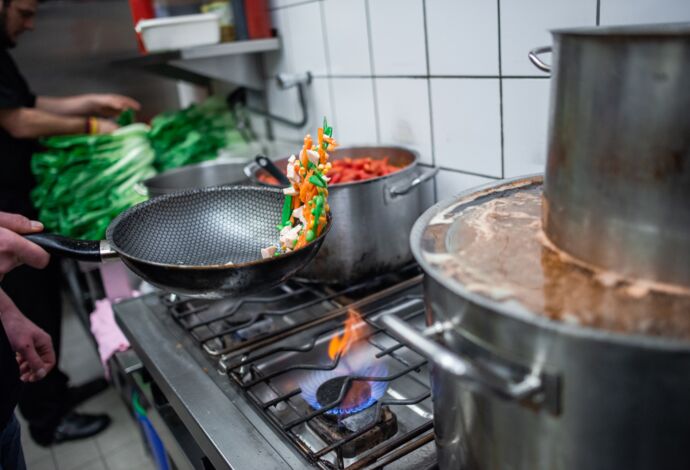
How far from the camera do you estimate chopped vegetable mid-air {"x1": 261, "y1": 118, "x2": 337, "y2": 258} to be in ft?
2.52

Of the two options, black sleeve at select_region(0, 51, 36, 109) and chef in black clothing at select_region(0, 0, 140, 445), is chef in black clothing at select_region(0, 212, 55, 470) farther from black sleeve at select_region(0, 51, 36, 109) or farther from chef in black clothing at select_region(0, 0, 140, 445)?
black sleeve at select_region(0, 51, 36, 109)

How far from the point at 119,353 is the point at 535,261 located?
3.16 ft

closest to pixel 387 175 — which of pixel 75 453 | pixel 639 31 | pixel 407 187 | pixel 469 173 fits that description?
pixel 407 187

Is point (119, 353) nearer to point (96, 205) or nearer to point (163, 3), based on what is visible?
point (96, 205)

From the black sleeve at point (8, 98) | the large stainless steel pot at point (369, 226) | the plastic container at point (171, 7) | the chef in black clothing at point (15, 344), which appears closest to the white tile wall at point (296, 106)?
the plastic container at point (171, 7)

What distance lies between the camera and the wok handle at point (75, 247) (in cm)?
79

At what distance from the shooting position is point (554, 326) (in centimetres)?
39

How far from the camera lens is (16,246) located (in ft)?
2.67

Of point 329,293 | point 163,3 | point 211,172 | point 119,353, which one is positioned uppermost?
point 163,3

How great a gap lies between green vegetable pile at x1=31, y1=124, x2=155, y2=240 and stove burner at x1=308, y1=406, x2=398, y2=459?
3.72 ft

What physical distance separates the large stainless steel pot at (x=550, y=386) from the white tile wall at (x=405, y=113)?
2.44 ft

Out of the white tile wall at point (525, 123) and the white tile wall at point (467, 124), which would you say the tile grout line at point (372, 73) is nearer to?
the white tile wall at point (467, 124)

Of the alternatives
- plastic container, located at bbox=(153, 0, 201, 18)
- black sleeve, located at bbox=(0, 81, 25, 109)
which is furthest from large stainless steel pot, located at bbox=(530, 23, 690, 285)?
black sleeve, located at bbox=(0, 81, 25, 109)

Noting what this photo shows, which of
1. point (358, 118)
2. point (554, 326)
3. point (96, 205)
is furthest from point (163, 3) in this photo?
point (554, 326)
